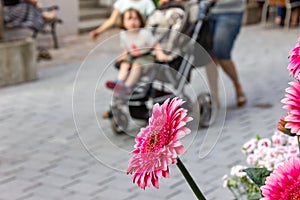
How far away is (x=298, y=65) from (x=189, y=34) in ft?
16.6

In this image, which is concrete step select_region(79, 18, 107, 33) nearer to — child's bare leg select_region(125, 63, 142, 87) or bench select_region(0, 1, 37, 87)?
bench select_region(0, 1, 37, 87)

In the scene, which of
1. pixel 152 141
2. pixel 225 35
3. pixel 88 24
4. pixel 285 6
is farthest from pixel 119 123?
pixel 285 6

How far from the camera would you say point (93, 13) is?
14.6 metres

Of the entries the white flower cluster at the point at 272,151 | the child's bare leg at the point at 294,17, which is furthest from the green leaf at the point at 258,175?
the child's bare leg at the point at 294,17

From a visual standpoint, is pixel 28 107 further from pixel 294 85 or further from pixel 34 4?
pixel 294 85

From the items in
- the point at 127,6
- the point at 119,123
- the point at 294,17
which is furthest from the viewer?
the point at 294,17

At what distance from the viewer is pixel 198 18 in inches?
262

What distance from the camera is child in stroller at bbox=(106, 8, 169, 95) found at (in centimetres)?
573

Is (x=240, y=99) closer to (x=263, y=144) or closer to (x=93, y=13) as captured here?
(x=263, y=144)

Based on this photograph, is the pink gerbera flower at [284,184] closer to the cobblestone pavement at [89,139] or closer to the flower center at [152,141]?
the flower center at [152,141]

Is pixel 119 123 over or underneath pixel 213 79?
underneath

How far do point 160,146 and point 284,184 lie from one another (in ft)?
0.94

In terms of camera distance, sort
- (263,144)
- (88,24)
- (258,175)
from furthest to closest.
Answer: (88,24)
(263,144)
(258,175)

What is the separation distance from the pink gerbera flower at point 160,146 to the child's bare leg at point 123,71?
4.47 meters
